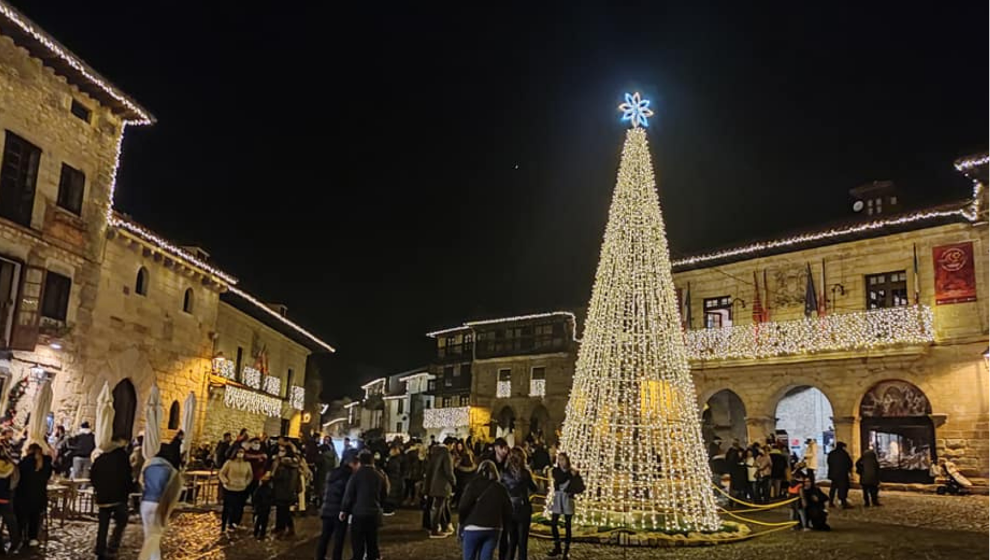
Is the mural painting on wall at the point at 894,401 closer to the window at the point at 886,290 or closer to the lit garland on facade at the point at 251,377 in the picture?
the window at the point at 886,290

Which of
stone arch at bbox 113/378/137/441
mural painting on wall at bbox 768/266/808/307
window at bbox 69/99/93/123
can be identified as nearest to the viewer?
window at bbox 69/99/93/123

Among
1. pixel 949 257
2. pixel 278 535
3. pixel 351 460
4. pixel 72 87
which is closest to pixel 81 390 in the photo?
pixel 72 87

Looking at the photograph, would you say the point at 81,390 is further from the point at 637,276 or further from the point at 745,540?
the point at 745,540

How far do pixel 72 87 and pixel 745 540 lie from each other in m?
17.8

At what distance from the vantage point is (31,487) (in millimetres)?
10531

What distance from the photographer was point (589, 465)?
1282cm

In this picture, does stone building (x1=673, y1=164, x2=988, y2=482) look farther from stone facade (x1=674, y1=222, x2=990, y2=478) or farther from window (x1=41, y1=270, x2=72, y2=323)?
window (x1=41, y1=270, x2=72, y2=323)

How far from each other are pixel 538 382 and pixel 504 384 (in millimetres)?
2876

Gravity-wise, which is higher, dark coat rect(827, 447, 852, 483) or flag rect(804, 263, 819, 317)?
flag rect(804, 263, 819, 317)

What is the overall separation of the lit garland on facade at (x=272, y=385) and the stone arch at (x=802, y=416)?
20.4 m

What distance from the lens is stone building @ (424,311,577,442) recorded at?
141 ft

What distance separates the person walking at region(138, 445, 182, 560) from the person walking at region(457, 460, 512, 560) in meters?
2.74

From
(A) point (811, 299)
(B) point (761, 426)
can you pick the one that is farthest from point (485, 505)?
(B) point (761, 426)

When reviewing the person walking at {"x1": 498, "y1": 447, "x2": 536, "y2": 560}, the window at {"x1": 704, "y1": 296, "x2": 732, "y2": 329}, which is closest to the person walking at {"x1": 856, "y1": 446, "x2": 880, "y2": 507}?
the window at {"x1": 704, "y1": 296, "x2": 732, "y2": 329}
